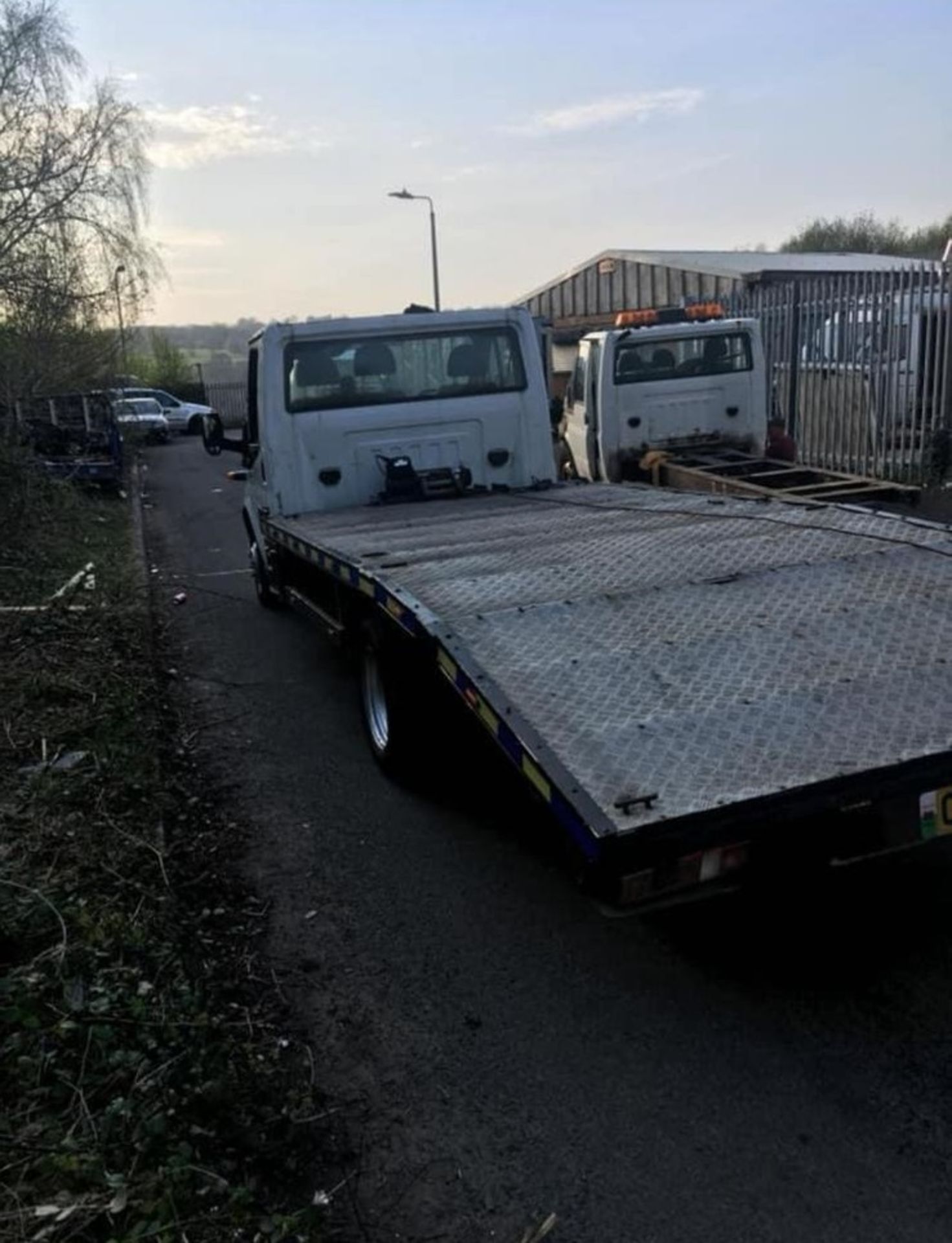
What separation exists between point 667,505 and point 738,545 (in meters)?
1.43

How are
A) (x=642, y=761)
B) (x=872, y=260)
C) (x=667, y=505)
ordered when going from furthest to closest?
(x=872, y=260), (x=667, y=505), (x=642, y=761)

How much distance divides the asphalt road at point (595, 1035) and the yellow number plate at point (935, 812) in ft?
1.86

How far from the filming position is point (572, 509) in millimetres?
6637

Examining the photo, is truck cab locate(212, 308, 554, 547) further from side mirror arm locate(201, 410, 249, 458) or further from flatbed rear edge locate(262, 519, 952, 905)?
flatbed rear edge locate(262, 519, 952, 905)

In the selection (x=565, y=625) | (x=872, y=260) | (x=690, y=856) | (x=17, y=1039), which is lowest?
(x=17, y=1039)

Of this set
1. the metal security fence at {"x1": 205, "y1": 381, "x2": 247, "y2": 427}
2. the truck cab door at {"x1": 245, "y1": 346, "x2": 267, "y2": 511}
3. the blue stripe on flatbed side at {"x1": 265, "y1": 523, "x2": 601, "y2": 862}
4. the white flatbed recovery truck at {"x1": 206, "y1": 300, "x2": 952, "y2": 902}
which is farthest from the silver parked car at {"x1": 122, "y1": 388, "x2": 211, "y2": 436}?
the blue stripe on flatbed side at {"x1": 265, "y1": 523, "x2": 601, "y2": 862}

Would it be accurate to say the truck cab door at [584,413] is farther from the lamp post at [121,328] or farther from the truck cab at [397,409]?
the lamp post at [121,328]

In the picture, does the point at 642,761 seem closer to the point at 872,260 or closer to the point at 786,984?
the point at 786,984

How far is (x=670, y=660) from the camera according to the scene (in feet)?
12.1

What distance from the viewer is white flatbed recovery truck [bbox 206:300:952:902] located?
118 inches

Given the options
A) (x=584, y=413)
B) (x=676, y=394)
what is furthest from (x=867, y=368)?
(x=584, y=413)

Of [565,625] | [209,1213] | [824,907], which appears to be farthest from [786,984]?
[209,1213]

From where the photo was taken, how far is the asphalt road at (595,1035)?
2.63 meters

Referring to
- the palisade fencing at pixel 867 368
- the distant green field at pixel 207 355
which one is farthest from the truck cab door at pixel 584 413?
the distant green field at pixel 207 355
